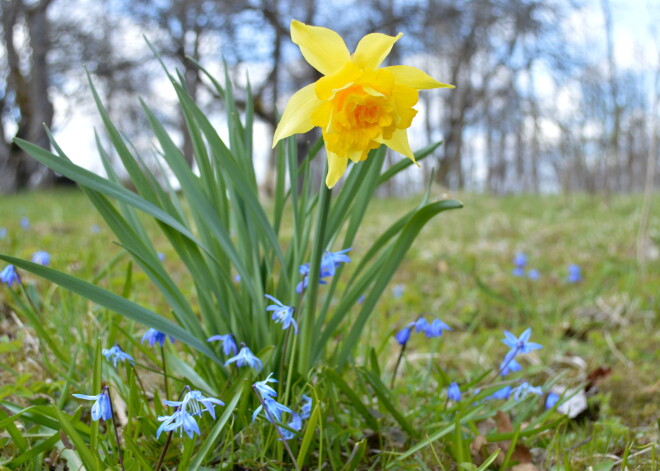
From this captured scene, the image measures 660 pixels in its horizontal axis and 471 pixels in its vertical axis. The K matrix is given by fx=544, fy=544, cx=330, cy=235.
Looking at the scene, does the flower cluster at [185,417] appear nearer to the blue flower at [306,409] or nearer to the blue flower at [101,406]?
the blue flower at [101,406]

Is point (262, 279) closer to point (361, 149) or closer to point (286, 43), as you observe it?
point (361, 149)

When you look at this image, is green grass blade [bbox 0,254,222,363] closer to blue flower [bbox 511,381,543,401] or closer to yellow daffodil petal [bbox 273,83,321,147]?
yellow daffodil petal [bbox 273,83,321,147]

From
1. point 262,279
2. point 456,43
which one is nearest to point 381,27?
point 456,43

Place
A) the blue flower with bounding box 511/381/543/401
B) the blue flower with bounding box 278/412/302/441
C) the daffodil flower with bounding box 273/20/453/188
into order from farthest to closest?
1. the blue flower with bounding box 511/381/543/401
2. the blue flower with bounding box 278/412/302/441
3. the daffodil flower with bounding box 273/20/453/188

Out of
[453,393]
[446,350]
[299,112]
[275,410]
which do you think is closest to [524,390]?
[453,393]

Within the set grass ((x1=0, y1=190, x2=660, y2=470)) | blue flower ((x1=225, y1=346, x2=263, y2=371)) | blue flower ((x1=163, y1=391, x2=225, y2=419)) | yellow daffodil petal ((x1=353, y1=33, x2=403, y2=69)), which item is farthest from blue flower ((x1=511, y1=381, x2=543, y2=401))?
yellow daffodil petal ((x1=353, y1=33, x2=403, y2=69))

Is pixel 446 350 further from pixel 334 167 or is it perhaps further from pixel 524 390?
pixel 334 167

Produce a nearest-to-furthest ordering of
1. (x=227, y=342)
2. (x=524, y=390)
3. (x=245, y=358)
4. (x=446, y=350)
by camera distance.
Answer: (x=245, y=358) → (x=227, y=342) → (x=524, y=390) → (x=446, y=350)
